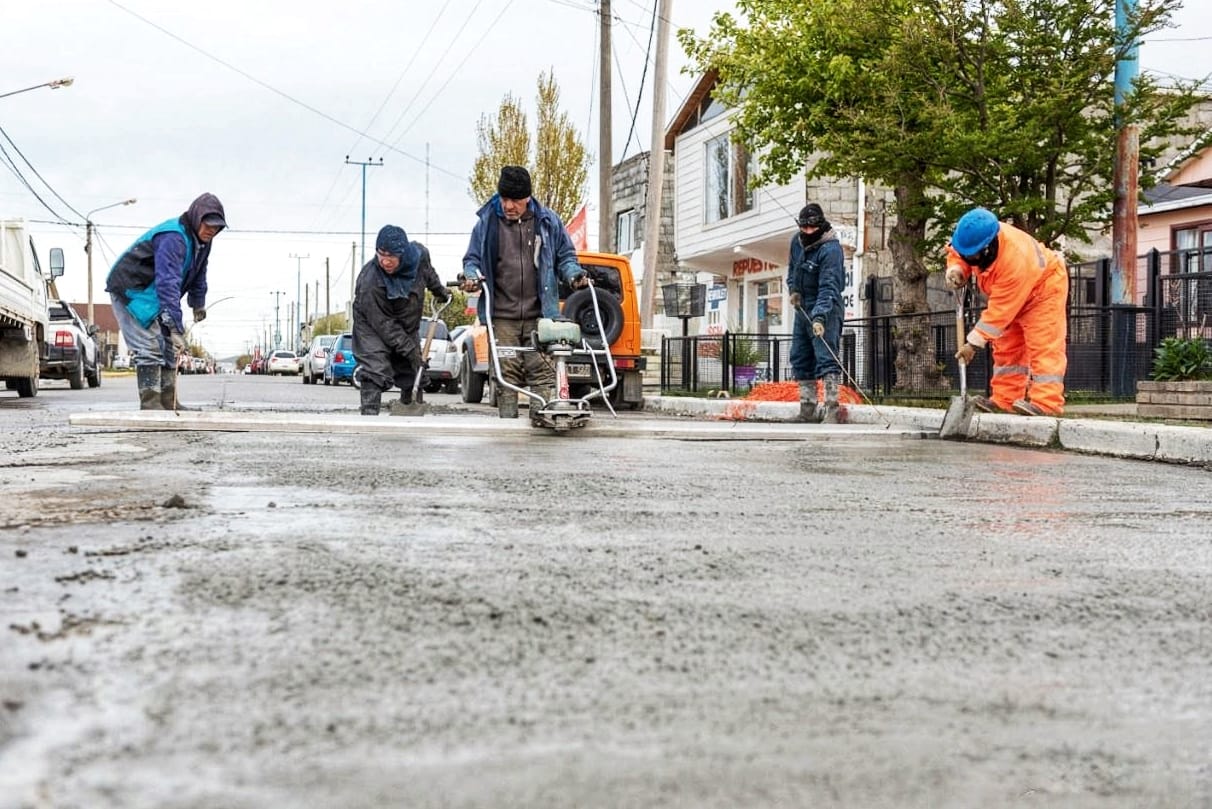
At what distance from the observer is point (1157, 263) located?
1404 cm

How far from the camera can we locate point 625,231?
37500mm

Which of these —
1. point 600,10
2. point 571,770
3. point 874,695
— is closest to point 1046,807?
point 874,695

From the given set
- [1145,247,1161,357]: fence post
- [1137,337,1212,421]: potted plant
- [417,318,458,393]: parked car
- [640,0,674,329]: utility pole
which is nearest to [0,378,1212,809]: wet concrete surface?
[1137,337,1212,421]: potted plant

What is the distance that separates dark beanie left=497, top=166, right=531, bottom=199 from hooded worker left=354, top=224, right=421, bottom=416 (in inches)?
49.7

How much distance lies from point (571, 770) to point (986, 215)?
28.2ft

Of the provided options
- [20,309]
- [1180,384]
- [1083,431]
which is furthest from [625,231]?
[1083,431]

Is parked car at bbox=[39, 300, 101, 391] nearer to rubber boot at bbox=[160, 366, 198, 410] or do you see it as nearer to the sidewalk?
rubber boot at bbox=[160, 366, 198, 410]

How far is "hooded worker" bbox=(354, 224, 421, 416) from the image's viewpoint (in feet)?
35.5

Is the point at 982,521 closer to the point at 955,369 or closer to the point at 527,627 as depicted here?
the point at 527,627

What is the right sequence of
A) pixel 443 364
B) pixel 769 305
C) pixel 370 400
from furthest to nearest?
1. pixel 769 305
2. pixel 443 364
3. pixel 370 400

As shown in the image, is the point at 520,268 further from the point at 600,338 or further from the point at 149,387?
the point at 600,338

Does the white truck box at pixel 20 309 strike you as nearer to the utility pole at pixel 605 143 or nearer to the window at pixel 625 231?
the utility pole at pixel 605 143

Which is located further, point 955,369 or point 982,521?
point 955,369

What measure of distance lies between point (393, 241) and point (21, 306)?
318 inches
